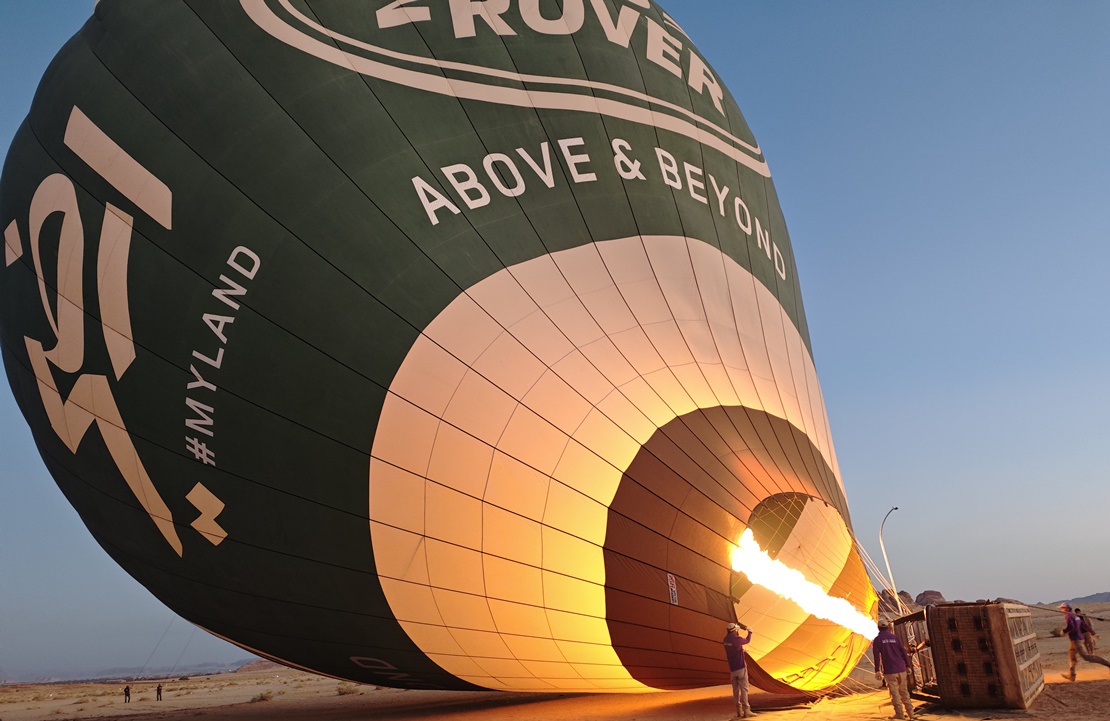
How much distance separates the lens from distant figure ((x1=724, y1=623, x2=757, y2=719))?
634 cm

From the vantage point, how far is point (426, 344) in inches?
243

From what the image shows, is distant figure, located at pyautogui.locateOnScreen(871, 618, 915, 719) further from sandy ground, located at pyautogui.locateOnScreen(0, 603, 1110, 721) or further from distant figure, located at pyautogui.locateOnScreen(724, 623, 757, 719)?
distant figure, located at pyautogui.locateOnScreen(724, 623, 757, 719)

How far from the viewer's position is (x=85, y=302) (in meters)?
6.98

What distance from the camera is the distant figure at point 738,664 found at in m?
6.34

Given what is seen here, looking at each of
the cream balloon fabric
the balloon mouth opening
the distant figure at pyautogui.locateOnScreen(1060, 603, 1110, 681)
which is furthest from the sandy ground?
the cream balloon fabric

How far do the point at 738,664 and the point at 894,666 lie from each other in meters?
1.36

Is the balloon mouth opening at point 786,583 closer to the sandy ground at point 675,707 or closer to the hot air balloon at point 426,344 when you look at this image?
the hot air balloon at point 426,344

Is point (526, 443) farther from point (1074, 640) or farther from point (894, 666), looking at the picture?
point (1074, 640)

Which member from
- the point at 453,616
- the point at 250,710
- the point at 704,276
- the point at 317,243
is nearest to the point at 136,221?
the point at 317,243

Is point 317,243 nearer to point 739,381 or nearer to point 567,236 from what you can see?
point 567,236

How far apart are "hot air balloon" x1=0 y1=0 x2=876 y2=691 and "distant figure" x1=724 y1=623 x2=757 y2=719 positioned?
0.56 ft

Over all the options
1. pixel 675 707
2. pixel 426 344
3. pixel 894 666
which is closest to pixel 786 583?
pixel 894 666

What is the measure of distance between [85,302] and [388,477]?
11.0ft

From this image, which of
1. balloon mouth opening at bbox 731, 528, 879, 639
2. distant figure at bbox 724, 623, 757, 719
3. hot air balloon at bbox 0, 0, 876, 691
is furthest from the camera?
balloon mouth opening at bbox 731, 528, 879, 639
